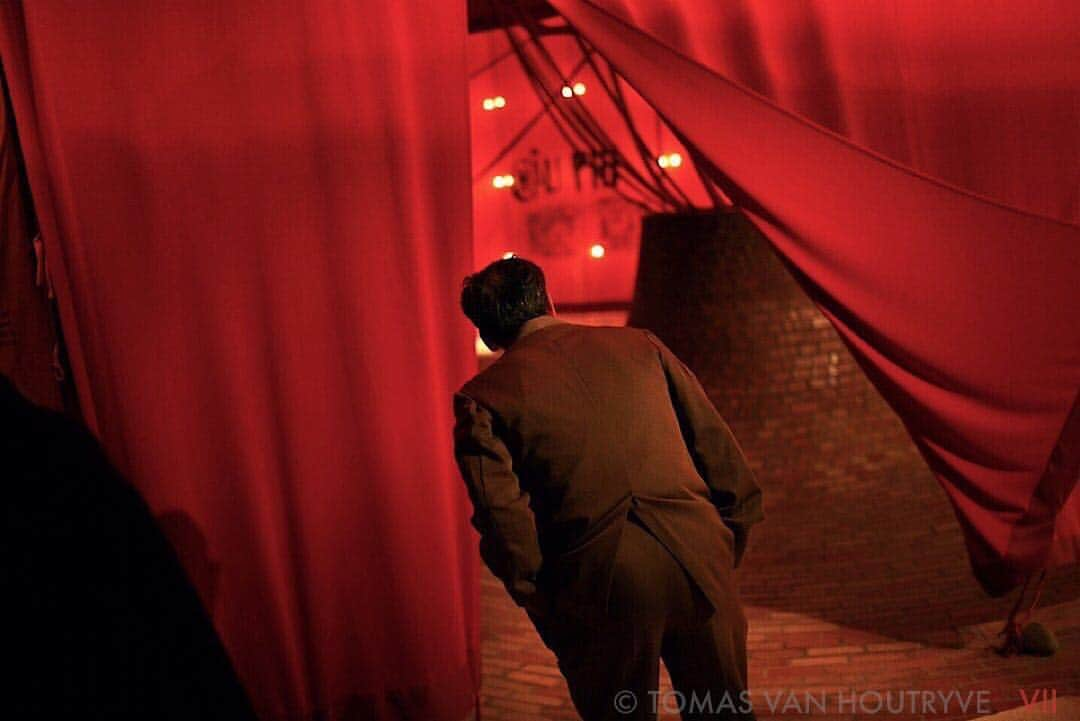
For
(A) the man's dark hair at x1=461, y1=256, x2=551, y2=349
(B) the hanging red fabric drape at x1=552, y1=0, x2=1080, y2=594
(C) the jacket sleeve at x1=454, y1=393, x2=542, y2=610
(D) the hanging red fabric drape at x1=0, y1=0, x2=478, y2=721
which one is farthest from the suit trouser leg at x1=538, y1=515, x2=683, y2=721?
(B) the hanging red fabric drape at x1=552, y1=0, x2=1080, y2=594

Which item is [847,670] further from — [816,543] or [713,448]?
[713,448]

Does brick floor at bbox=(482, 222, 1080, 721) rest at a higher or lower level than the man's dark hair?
lower

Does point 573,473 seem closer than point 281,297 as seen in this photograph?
Yes

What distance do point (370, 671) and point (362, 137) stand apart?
4.91 feet

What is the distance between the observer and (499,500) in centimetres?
181

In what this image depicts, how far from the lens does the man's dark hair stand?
1.94 m

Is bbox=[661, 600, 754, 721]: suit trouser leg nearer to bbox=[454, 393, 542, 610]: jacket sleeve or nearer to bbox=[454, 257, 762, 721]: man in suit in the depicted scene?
bbox=[454, 257, 762, 721]: man in suit

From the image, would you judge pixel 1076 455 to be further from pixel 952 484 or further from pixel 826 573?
pixel 826 573

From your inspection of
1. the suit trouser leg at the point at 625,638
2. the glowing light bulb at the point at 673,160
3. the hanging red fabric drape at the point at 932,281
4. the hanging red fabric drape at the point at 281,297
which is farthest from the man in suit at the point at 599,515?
the glowing light bulb at the point at 673,160

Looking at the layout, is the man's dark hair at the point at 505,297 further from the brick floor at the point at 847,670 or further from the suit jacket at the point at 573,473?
the brick floor at the point at 847,670

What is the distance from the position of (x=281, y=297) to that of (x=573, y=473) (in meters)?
1.09

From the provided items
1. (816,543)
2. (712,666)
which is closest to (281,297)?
(712,666)

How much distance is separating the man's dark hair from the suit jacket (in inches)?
3.3

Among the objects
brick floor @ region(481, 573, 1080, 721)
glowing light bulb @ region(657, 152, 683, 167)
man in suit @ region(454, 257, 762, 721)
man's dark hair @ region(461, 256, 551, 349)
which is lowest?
brick floor @ region(481, 573, 1080, 721)
